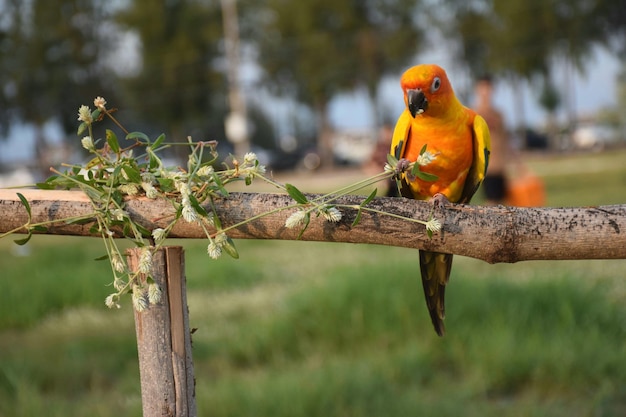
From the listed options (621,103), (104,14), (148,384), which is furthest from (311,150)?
(148,384)

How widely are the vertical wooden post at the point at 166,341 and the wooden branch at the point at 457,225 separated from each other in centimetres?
9

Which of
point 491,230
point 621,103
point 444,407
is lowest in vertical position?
point 444,407

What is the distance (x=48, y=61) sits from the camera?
30.3 metres

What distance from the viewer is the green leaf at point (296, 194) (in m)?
1.30

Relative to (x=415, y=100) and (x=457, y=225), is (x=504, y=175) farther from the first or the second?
(x=457, y=225)

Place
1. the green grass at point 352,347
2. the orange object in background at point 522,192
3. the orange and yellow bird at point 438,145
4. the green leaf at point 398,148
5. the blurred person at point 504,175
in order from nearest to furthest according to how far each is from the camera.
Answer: the orange and yellow bird at point 438,145 → the green leaf at point 398,148 → the green grass at point 352,347 → the blurred person at point 504,175 → the orange object in background at point 522,192

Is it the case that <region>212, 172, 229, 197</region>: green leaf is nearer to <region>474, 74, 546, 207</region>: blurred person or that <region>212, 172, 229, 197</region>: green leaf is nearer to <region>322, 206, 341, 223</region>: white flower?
<region>322, 206, 341, 223</region>: white flower

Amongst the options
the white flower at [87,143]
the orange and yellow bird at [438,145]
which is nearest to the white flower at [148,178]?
the white flower at [87,143]

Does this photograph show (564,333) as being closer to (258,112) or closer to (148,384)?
(148,384)

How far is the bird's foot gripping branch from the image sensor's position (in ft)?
4.35

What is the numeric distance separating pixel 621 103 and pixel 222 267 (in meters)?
44.9

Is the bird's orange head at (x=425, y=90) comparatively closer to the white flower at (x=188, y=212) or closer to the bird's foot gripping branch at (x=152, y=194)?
the bird's foot gripping branch at (x=152, y=194)

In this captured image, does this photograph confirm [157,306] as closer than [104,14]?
Yes

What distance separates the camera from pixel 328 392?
10.3 ft
